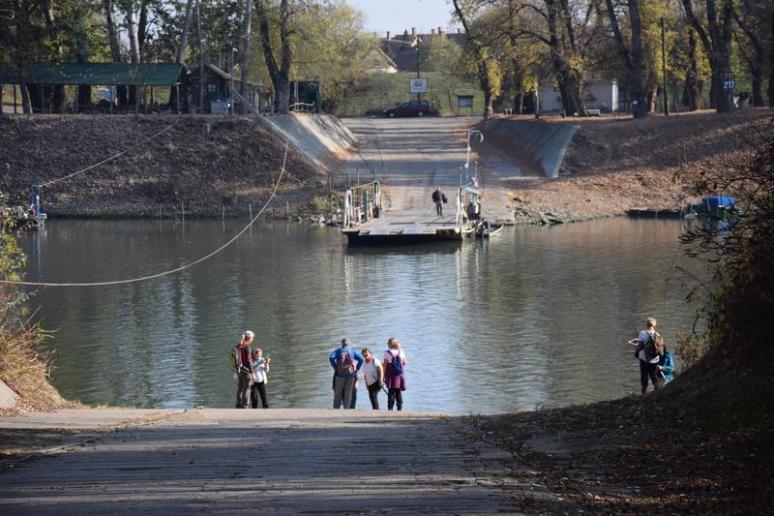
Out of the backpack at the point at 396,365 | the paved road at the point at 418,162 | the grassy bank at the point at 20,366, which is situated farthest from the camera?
the paved road at the point at 418,162

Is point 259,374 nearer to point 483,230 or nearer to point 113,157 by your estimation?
point 483,230

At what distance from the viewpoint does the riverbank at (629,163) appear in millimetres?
57781

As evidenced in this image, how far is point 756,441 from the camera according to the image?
33.0ft

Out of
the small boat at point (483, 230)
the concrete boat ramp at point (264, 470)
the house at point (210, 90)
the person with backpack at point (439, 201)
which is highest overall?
the house at point (210, 90)

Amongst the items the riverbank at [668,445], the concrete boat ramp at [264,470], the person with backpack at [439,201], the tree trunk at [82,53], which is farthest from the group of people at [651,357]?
the tree trunk at [82,53]

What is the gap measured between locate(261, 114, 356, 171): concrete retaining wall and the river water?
14.9m

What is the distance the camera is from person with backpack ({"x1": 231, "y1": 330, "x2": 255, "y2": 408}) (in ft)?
70.6

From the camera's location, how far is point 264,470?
35.3 feet

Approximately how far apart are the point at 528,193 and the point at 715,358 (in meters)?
46.3

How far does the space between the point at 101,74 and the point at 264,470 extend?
63410 mm

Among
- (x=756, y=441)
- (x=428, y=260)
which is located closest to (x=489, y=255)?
(x=428, y=260)

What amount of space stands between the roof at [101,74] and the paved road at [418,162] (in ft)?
41.8

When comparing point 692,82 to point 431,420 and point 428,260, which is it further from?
point 431,420

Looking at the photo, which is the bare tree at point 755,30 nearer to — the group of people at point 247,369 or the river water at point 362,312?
the river water at point 362,312
